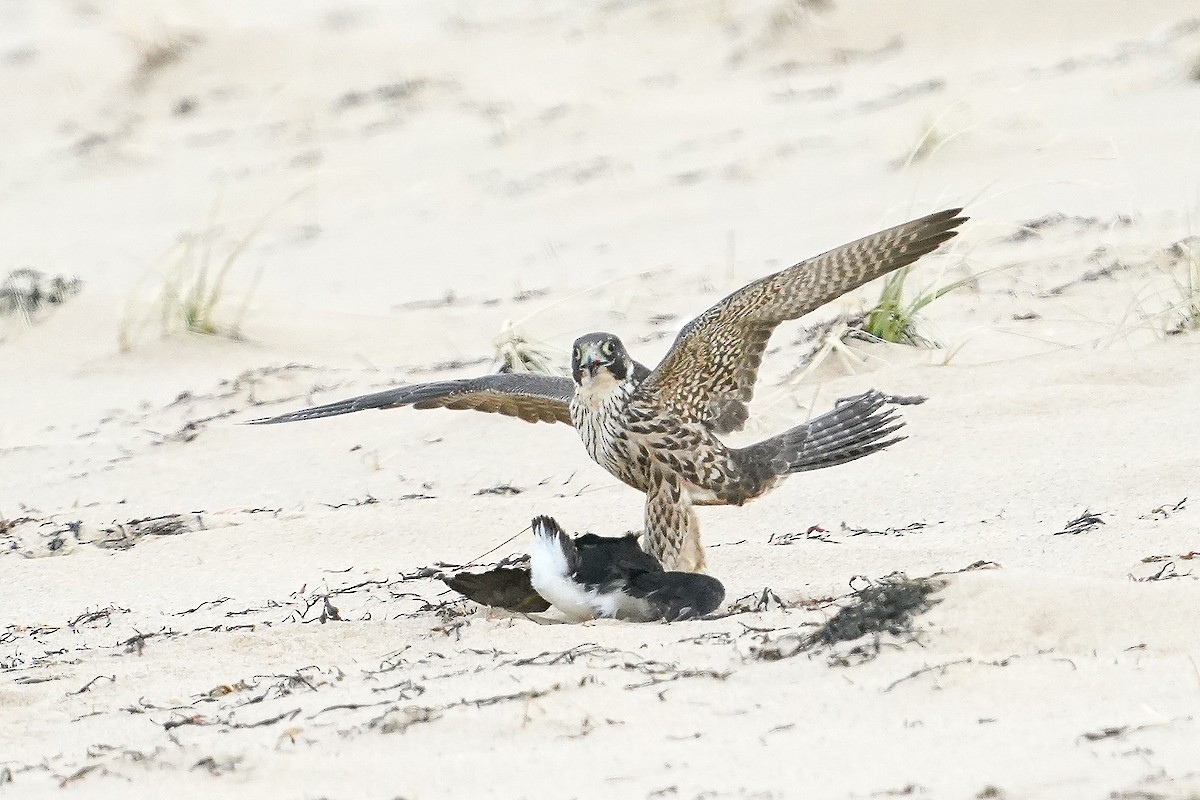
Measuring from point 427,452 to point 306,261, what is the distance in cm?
487

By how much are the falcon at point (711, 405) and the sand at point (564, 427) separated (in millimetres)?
263

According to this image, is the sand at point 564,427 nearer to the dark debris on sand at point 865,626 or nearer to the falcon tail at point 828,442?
the dark debris on sand at point 865,626

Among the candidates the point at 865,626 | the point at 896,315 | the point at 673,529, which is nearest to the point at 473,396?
the point at 673,529

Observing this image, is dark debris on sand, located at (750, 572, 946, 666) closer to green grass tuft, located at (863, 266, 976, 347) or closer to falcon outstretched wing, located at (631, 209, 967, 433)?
falcon outstretched wing, located at (631, 209, 967, 433)

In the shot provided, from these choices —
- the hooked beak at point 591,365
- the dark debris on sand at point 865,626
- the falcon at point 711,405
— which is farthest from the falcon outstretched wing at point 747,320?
the dark debris on sand at point 865,626

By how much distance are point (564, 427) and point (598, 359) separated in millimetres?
1969

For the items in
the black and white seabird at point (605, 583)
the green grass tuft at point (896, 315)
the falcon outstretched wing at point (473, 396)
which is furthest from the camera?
the green grass tuft at point (896, 315)

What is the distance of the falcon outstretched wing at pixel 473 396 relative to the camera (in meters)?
4.90

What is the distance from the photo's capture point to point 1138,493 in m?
4.86

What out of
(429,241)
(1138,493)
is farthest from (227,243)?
(1138,493)

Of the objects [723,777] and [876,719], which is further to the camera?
[876,719]

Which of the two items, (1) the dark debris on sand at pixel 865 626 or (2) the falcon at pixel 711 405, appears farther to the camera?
(2) the falcon at pixel 711 405

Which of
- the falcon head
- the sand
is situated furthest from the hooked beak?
the sand

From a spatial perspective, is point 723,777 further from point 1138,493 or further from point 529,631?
point 1138,493
